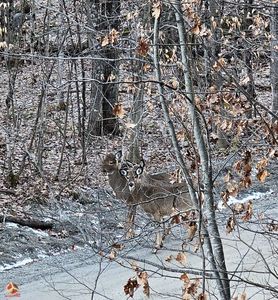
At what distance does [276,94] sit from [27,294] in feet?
34.9

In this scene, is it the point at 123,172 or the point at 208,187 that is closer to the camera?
the point at 208,187

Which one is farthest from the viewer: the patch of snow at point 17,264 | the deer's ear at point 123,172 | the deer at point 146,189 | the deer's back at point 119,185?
the deer's back at point 119,185

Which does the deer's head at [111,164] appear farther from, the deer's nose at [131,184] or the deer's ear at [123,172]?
the deer's nose at [131,184]

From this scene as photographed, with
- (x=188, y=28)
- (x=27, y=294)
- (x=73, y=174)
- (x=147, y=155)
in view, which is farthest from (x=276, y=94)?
(x=188, y=28)

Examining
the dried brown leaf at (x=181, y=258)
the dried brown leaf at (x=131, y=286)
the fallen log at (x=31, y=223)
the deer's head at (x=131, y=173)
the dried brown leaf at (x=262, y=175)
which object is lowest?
the fallen log at (x=31, y=223)

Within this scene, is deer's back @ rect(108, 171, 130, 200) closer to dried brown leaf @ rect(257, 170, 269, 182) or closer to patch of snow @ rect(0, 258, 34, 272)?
patch of snow @ rect(0, 258, 34, 272)

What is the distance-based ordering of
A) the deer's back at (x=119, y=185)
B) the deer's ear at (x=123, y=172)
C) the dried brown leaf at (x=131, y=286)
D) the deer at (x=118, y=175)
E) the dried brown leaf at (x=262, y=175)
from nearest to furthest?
the dried brown leaf at (x=131, y=286) < the dried brown leaf at (x=262, y=175) < the deer's ear at (x=123, y=172) < the deer at (x=118, y=175) < the deer's back at (x=119, y=185)

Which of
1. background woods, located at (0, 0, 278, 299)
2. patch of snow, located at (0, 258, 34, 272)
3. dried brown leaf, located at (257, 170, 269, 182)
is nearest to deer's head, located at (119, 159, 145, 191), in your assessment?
background woods, located at (0, 0, 278, 299)

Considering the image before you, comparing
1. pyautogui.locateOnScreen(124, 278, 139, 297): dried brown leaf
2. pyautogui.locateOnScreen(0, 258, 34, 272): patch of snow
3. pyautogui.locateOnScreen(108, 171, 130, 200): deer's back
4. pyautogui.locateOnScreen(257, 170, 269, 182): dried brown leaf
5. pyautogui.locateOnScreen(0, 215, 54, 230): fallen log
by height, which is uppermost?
pyautogui.locateOnScreen(257, 170, 269, 182): dried brown leaf

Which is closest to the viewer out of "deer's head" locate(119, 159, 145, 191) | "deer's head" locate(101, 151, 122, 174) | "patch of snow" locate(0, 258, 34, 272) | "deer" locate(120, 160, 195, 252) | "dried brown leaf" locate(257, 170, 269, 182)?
"dried brown leaf" locate(257, 170, 269, 182)

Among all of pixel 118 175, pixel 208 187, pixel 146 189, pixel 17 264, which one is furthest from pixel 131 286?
pixel 118 175

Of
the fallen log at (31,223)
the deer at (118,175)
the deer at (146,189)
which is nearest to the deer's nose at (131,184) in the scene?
the deer at (146,189)

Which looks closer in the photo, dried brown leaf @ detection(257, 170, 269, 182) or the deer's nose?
dried brown leaf @ detection(257, 170, 269, 182)

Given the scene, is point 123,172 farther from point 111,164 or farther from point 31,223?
point 31,223
